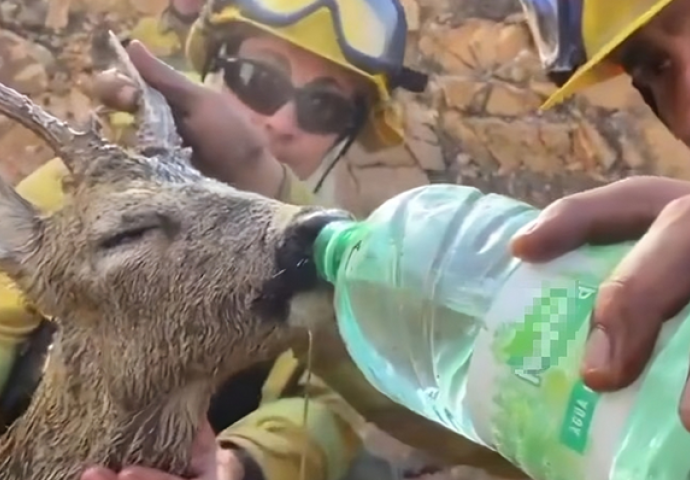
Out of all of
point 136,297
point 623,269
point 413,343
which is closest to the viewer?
point 623,269

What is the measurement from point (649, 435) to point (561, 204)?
100mm

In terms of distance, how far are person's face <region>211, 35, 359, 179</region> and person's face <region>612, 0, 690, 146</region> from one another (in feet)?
0.84

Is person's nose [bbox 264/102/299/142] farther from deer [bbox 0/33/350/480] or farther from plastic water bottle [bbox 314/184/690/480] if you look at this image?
plastic water bottle [bbox 314/184/690/480]

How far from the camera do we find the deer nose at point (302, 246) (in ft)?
1.80

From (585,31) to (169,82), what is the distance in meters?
0.34

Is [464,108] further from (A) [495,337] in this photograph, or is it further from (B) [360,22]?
(A) [495,337]

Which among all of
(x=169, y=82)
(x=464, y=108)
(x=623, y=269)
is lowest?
(x=464, y=108)

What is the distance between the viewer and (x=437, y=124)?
0.89 meters

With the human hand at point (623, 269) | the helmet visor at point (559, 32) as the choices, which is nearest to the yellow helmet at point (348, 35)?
the helmet visor at point (559, 32)

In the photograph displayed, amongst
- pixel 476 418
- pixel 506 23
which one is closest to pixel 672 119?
pixel 506 23

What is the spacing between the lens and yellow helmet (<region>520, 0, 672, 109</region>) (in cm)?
60

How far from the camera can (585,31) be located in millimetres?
624

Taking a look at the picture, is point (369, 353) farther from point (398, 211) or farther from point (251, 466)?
point (251, 466)

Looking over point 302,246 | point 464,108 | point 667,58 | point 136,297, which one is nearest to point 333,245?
point 302,246
